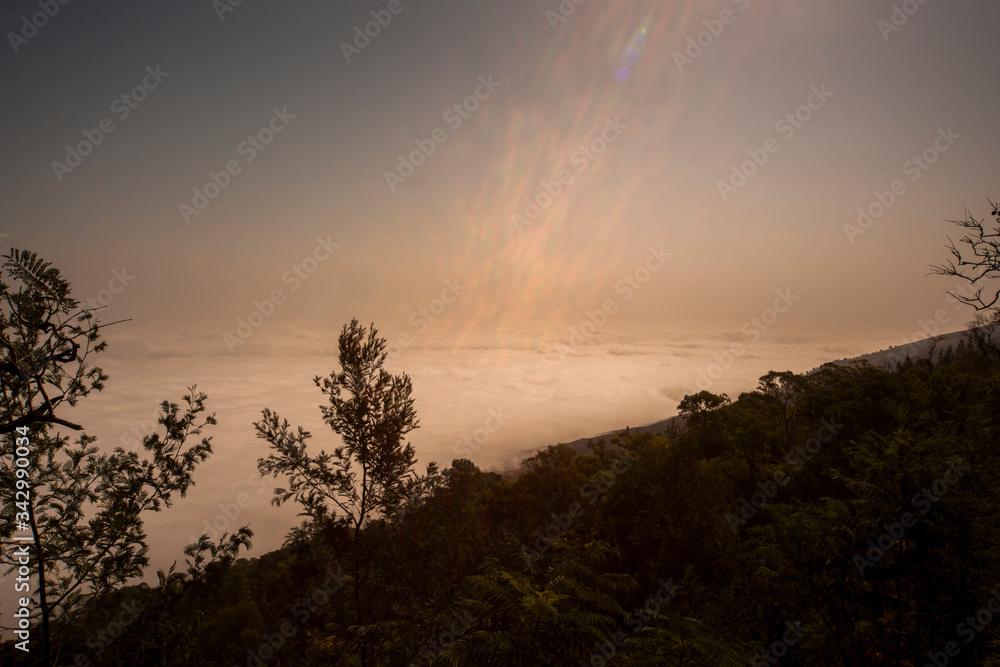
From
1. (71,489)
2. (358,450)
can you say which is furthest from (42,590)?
(358,450)

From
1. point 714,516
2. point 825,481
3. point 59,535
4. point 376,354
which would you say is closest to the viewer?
point 59,535

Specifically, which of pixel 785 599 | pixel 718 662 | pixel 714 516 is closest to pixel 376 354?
pixel 718 662

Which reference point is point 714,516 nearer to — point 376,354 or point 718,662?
point 718,662

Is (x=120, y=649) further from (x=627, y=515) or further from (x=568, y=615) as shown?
(x=627, y=515)

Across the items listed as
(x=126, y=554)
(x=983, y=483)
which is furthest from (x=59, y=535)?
(x=983, y=483)

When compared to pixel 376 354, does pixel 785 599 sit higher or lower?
lower

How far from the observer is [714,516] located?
21.0 metres

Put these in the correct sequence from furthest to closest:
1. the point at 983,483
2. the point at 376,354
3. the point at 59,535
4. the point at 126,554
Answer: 1. the point at 376,354
2. the point at 126,554
3. the point at 59,535
4. the point at 983,483

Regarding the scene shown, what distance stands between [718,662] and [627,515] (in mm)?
27619

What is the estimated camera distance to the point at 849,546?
307 inches

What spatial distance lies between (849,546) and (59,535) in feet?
54.7

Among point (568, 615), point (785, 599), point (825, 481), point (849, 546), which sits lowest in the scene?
point (825, 481)

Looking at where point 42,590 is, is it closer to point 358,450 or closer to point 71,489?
point 71,489

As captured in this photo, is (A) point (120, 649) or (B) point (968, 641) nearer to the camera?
(B) point (968, 641)
